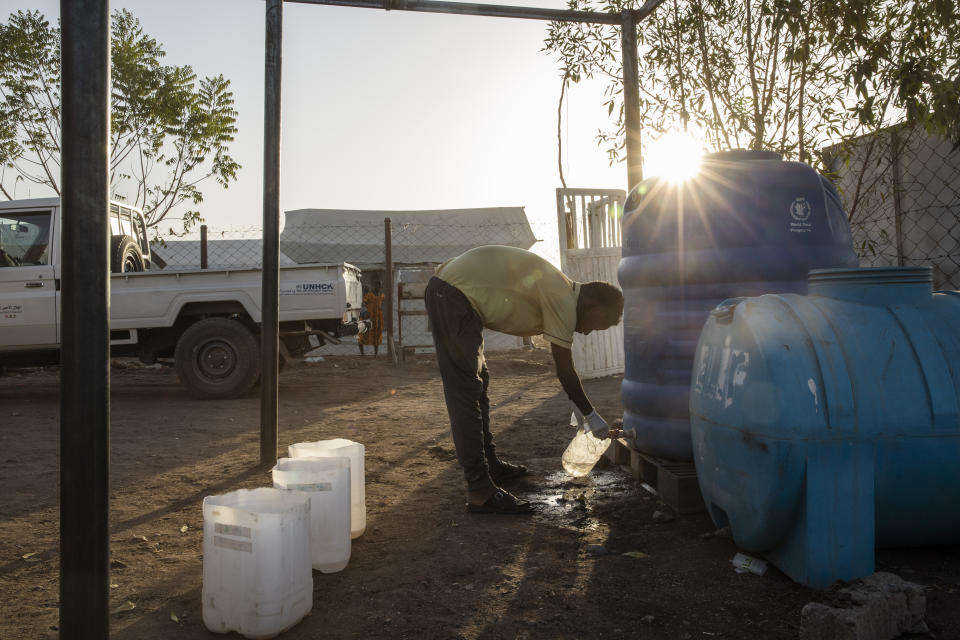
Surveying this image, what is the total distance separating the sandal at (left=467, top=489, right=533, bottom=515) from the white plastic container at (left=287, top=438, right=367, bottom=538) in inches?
25.6

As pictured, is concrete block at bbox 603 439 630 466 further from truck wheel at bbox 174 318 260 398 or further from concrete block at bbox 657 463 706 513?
truck wheel at bbox 174 318 260 398

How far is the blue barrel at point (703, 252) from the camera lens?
345 centimetres

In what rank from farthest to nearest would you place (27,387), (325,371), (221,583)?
(325,371) → (27,387) → (221,583)

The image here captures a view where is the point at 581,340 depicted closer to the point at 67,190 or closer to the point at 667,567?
the point at 667,567

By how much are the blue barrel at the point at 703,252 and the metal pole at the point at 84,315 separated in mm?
2738

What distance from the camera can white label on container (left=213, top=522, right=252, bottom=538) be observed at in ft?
7.38

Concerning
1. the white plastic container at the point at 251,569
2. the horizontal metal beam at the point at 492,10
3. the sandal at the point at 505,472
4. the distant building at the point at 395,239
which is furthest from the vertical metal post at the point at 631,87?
the distant building at the point at 395,239

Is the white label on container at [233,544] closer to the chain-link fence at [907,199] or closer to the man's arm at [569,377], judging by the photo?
the man's arm at [569,377]

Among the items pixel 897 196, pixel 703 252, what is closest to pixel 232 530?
pixel 703 252

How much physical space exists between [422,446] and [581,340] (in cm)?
395

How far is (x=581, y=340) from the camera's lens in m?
8.91

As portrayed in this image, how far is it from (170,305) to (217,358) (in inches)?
30.9

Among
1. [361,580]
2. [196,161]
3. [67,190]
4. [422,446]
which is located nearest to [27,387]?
[196,161]

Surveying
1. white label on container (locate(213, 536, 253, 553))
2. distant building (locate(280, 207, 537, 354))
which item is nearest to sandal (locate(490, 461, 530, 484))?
white label on container (locate(213, 536, 253, 553))
